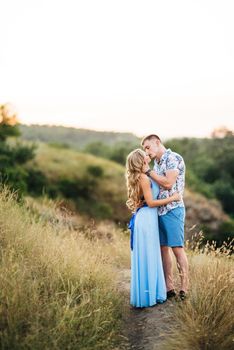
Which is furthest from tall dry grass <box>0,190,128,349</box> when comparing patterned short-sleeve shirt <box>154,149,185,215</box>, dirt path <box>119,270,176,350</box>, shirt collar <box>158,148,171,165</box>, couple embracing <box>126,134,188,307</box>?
shirt collar <box>158,148,171,165</box>

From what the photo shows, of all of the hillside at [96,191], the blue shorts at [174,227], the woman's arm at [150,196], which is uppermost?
the woman's arm at [150,196]

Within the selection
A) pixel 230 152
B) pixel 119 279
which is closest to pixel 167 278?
pixel 119 279

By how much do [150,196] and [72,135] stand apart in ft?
249

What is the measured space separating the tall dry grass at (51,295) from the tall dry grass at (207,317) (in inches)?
28.1

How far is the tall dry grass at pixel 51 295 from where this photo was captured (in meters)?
5.56

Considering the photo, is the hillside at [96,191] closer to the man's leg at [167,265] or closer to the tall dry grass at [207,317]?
the man's leg at [167,265]

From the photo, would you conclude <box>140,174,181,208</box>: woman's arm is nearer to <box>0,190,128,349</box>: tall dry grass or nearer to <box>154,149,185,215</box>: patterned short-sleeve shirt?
<box>154,149,185,215</box>: patterned short-sleeve shirt

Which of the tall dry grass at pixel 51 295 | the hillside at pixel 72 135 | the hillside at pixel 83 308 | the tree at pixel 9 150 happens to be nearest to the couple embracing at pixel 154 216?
the hillside at pixel 83 308

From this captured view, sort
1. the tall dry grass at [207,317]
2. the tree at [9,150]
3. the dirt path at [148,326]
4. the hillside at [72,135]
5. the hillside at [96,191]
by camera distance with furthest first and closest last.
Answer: the hillside at [72,135]
the hillside at [96,191]
the tree at [9,150]
the dirt path at [148,326]
the tall dry grass at [207,317]

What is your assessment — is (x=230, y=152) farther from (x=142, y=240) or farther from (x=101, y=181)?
(x=142, y=240)

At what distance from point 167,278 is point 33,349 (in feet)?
8.33

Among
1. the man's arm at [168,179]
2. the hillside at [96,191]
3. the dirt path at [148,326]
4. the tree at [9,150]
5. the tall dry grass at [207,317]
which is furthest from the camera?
the hillside at [96,191]

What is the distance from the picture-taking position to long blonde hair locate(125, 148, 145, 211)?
7.05 metres

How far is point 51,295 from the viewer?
6332 mm
